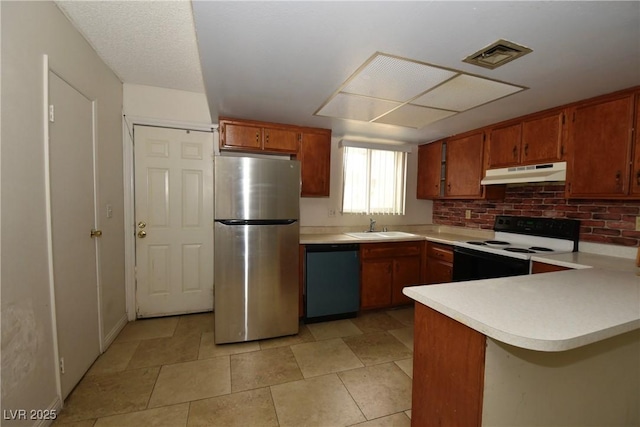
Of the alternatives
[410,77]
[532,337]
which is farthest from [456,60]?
[532,337]

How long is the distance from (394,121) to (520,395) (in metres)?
2.40

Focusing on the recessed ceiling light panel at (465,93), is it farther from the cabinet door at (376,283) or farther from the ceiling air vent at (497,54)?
the cabinet door at (376,283)

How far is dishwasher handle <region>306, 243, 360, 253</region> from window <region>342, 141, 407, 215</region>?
0.74m

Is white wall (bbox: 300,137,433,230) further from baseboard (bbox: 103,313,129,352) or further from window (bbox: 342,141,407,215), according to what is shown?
baseboard (bbox: 103,313,129,352)

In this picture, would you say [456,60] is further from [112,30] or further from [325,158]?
[112,30]

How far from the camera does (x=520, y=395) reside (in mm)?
998

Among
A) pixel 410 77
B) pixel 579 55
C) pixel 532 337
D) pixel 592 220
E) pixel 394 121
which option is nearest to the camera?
pixel 532 337

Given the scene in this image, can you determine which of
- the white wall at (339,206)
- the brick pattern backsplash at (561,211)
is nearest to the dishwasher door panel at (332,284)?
the white wall at (339,206)

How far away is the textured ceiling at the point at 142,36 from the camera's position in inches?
61.8

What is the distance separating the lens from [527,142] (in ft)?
8.21

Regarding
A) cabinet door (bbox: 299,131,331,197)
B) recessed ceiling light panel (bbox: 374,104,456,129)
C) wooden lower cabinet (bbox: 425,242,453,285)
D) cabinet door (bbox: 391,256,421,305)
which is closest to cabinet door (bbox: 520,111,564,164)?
recessed ceiling light panel (bbox: 374,104,456,129)

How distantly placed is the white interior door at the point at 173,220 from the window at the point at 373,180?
1.71m

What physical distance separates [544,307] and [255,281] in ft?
6.69

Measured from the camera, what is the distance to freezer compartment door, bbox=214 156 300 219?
2289 mm
